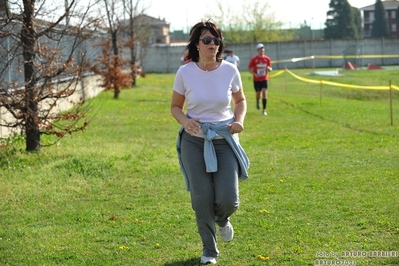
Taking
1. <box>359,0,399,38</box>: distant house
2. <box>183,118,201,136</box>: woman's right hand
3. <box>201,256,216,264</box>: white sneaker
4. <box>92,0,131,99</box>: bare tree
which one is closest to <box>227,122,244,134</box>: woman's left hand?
<box>183,118,201,136</box>: woman's right hand

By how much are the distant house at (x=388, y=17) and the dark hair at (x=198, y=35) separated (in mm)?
80773

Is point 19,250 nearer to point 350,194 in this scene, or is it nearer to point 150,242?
point 150,242

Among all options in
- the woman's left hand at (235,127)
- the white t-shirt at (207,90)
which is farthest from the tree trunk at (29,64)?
the woman's left hand at (235,127)

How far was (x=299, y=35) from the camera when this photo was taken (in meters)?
87.9

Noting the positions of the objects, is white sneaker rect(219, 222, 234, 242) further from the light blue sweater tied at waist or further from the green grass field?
the light blue sweater tied at waist

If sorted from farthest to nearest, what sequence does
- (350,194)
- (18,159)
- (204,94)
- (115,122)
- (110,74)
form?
(110,74), (115,122), (18,159), (350,194), (204,94)

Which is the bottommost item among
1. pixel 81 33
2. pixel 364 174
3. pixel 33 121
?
pixel 364 174

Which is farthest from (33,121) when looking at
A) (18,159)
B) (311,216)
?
(311,216)

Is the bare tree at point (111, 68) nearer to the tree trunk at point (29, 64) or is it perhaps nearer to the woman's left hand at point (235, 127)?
the tree trunk at point (29, 64)

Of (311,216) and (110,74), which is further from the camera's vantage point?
(110,74)

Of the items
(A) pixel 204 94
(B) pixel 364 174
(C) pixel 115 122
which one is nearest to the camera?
(A) pixel 204 94

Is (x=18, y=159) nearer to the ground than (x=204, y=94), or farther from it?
nearer to the ground

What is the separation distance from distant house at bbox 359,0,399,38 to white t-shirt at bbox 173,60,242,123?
80903 mm

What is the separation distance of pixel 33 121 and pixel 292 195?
4994mm
